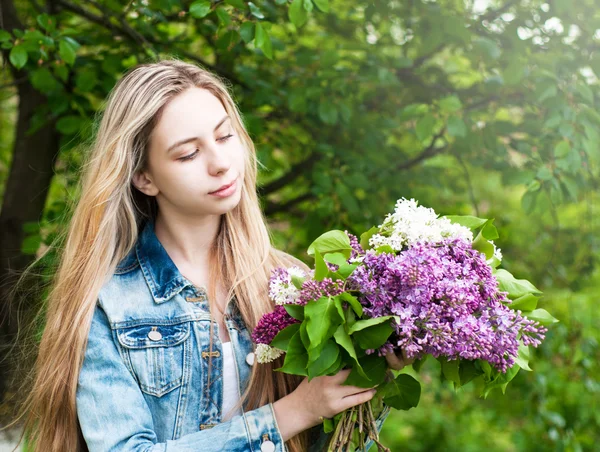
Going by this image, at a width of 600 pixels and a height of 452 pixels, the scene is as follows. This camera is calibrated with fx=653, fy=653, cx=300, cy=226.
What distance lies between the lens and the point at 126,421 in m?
1.73

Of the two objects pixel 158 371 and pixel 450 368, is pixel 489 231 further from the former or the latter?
pixel 158 371

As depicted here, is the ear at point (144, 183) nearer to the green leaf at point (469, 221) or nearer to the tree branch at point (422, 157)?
the green leaf at point (469, 221)

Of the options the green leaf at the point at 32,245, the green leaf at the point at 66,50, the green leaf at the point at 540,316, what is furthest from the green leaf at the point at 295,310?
the green leaf at the point at 32,245

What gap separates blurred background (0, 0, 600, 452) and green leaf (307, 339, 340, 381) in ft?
3.91

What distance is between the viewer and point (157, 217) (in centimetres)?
213

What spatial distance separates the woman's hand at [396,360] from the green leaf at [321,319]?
8.2 inches

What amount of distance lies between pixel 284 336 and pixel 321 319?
175mm

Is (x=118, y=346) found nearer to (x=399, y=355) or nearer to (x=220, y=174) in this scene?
(x=220, y=174)

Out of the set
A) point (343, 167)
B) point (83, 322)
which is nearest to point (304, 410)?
point (83, 322)

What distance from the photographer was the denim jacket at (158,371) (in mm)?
1747

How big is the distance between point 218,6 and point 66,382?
1379mm

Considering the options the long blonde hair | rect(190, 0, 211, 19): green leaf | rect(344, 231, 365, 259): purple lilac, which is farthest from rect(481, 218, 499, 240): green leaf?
rect(190, 0, 211, 19): green leaf

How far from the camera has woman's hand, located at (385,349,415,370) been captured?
1.63m

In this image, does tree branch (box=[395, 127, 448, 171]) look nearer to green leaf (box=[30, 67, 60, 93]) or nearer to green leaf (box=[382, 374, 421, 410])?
green leaf (box=[30, 67, 60, 93])
